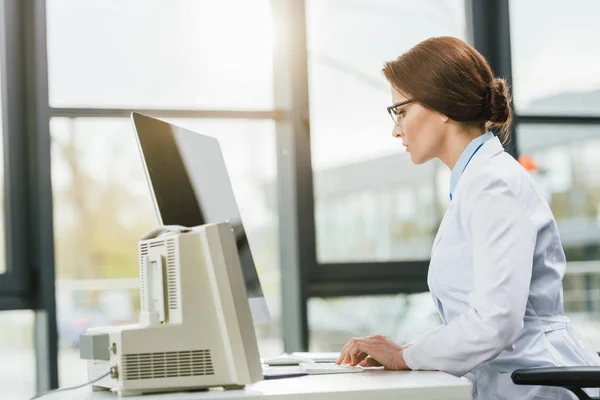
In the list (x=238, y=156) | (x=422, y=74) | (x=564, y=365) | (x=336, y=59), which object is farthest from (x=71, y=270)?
(x=564, y=365)

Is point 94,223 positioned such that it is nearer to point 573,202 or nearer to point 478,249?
point 478,249

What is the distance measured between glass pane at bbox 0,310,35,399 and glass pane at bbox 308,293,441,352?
3.44ft

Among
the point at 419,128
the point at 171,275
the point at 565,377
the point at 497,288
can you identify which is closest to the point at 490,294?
the point at 497,288

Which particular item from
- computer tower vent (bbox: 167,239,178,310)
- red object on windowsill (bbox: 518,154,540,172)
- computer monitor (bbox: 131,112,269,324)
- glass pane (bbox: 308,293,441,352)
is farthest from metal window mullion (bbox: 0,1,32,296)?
red object on windowsill (bbox: 518,154,540,172)

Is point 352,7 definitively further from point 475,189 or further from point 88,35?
point 475,189

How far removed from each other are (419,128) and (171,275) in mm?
683

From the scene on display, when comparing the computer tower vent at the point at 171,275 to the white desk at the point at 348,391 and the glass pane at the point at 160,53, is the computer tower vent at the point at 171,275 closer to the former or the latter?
the white desk at the point at 348,391

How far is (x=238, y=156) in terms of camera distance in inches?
127

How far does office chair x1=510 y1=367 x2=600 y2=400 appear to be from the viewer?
141cm

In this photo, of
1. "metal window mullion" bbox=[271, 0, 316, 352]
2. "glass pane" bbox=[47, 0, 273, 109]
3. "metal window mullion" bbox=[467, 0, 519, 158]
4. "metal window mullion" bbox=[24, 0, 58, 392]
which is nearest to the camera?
"metal window mullion" bbox=[24, 0, 58, 392]

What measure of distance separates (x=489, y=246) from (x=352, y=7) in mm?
2104

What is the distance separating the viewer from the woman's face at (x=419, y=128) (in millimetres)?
1737

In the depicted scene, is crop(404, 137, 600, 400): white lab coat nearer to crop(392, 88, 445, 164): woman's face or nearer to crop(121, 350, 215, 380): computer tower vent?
crop(392, 88, 445, 164): woman's face

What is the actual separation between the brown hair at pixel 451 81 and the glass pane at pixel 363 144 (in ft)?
5.02
